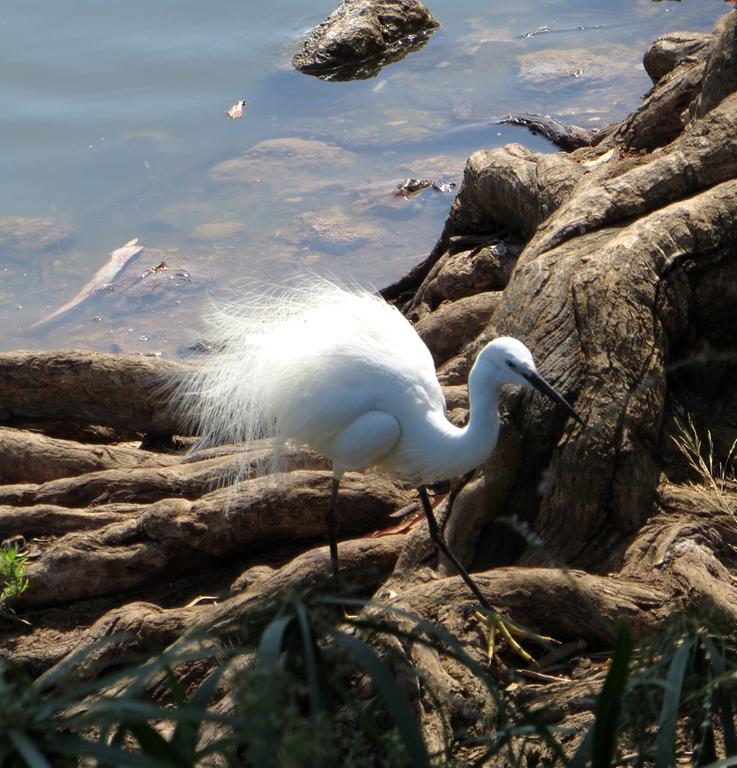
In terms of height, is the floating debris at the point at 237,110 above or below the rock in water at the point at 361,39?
below

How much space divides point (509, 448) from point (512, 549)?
0.39 metres

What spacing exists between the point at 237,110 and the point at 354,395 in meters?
8.44

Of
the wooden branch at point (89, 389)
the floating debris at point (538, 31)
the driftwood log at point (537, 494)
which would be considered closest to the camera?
the driftwood log at point (537, 494)

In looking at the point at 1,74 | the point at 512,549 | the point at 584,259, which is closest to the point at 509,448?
the point at 512,549

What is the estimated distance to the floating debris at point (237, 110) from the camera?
38.0 feet

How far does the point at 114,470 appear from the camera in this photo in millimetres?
4922

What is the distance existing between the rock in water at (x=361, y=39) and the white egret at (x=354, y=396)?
8.68m

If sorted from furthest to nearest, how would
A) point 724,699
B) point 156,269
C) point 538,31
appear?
1. point 538,31
2. point 156,269
3. point 724,699

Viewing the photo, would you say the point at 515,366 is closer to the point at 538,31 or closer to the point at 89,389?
the point at 89,389

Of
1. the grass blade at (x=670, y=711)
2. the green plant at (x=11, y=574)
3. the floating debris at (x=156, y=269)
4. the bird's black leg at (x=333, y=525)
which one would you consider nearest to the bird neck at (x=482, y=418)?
the bird's black leg at (x=333, y=525)

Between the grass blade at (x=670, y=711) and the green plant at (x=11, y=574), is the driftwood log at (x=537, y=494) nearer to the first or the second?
the green plant at (x=11, y=574)

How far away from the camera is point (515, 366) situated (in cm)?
351

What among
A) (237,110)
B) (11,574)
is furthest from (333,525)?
(237,110)

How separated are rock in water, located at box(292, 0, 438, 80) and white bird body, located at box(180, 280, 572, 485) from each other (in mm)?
8670
